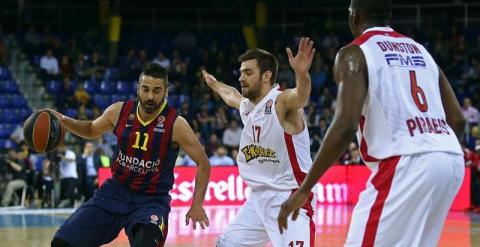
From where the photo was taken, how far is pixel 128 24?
26297mm

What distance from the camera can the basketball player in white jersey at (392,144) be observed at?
12.6 ft

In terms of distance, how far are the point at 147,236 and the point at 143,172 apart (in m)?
0.59

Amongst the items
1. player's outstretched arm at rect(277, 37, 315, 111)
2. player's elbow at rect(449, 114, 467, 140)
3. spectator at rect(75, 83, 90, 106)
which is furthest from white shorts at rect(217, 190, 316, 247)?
spectator at rect(75, 83, 90, 106)

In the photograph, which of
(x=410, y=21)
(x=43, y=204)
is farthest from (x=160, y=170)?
(x=410, y=21)

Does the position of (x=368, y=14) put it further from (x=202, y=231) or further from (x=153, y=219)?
(x=202, y=231)

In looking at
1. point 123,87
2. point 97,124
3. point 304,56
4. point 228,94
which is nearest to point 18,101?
point 123,87

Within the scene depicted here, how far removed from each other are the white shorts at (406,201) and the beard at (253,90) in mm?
2601

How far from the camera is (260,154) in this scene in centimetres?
631

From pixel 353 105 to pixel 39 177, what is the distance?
14003 mm

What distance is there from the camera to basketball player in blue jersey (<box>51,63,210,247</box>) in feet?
20.6

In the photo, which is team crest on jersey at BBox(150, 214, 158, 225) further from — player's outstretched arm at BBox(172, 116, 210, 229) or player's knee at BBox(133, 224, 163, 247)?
player's outstretched arm at BBox(172, 116, 210, 229)

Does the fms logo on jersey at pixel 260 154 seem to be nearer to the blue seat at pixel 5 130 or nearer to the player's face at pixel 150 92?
the player's face at pixel 150 92

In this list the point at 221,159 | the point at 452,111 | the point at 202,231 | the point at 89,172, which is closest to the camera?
the point at 452,111

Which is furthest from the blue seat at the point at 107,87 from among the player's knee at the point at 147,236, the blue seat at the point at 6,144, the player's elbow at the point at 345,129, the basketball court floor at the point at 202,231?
the player's elbow at the point at 345,129
